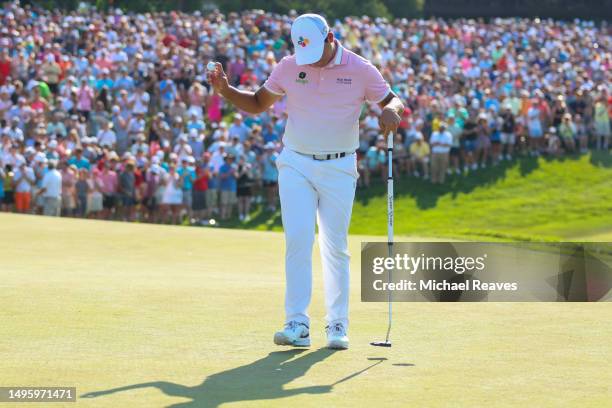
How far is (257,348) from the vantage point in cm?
793

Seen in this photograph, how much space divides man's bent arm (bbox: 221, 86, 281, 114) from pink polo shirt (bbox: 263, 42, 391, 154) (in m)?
0.25

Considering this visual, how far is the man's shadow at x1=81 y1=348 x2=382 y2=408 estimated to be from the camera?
20.6 feet

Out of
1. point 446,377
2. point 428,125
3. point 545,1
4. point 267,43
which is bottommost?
point 446,377

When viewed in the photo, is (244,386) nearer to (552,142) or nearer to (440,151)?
(440,151)

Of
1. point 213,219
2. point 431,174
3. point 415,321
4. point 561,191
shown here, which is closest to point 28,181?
point 213,219

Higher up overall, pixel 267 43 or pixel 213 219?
pixel 267 43

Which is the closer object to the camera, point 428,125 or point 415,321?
point 415,321

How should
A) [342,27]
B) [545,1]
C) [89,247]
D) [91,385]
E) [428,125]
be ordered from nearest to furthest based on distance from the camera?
[91,385] → [89,247] → [428,125] → [342,27] → [545,1]

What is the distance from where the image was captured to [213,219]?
28.0 meters

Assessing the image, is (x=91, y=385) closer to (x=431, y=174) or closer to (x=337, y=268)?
(x=337, y=268)

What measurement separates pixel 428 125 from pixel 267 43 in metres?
5.67

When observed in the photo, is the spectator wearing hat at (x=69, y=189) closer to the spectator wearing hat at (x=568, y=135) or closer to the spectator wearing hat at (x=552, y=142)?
the spectator wearing hat at (x=552, y=142)

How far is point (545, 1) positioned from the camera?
176 ft

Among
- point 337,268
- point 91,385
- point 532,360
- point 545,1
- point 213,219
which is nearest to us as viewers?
point 91,385
